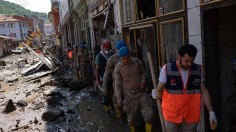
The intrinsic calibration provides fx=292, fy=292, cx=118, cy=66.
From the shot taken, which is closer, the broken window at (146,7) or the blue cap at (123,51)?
the blue cap at (123,51)

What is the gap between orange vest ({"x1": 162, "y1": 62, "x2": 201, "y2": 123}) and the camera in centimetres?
355

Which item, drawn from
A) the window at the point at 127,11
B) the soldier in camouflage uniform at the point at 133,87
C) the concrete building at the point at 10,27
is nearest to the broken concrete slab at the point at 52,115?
the soldier in camouflage uniform at the point at 133,87

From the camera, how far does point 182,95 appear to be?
11.7 feet

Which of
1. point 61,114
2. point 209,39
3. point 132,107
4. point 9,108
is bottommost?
point 9,108

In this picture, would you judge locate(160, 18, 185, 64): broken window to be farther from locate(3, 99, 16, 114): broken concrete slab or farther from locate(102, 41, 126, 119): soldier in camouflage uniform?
locate(3, 99, 16, 114): broken concrete slab

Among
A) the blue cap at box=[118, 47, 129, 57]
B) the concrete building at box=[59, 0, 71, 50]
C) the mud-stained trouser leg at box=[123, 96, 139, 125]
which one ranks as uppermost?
the concrete building at box=[59, 0, 71, 50]

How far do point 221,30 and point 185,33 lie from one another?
57 centimetres

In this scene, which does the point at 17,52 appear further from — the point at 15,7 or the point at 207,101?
the point at 15,7

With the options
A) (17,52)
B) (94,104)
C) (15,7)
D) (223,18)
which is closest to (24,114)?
(94,104)

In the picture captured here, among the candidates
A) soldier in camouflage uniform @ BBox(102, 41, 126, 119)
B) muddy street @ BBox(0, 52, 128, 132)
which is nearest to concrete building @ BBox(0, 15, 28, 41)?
muddy street @ BBox(0, 52, 128, 132)

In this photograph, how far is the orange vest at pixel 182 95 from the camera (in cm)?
355

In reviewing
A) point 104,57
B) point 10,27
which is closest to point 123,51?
point 104,57

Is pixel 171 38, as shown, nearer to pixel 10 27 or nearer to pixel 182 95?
pixel 182 95

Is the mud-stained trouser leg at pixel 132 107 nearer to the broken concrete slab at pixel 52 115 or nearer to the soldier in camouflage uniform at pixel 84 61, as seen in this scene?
the broken concrete slab at pixel 52 115
